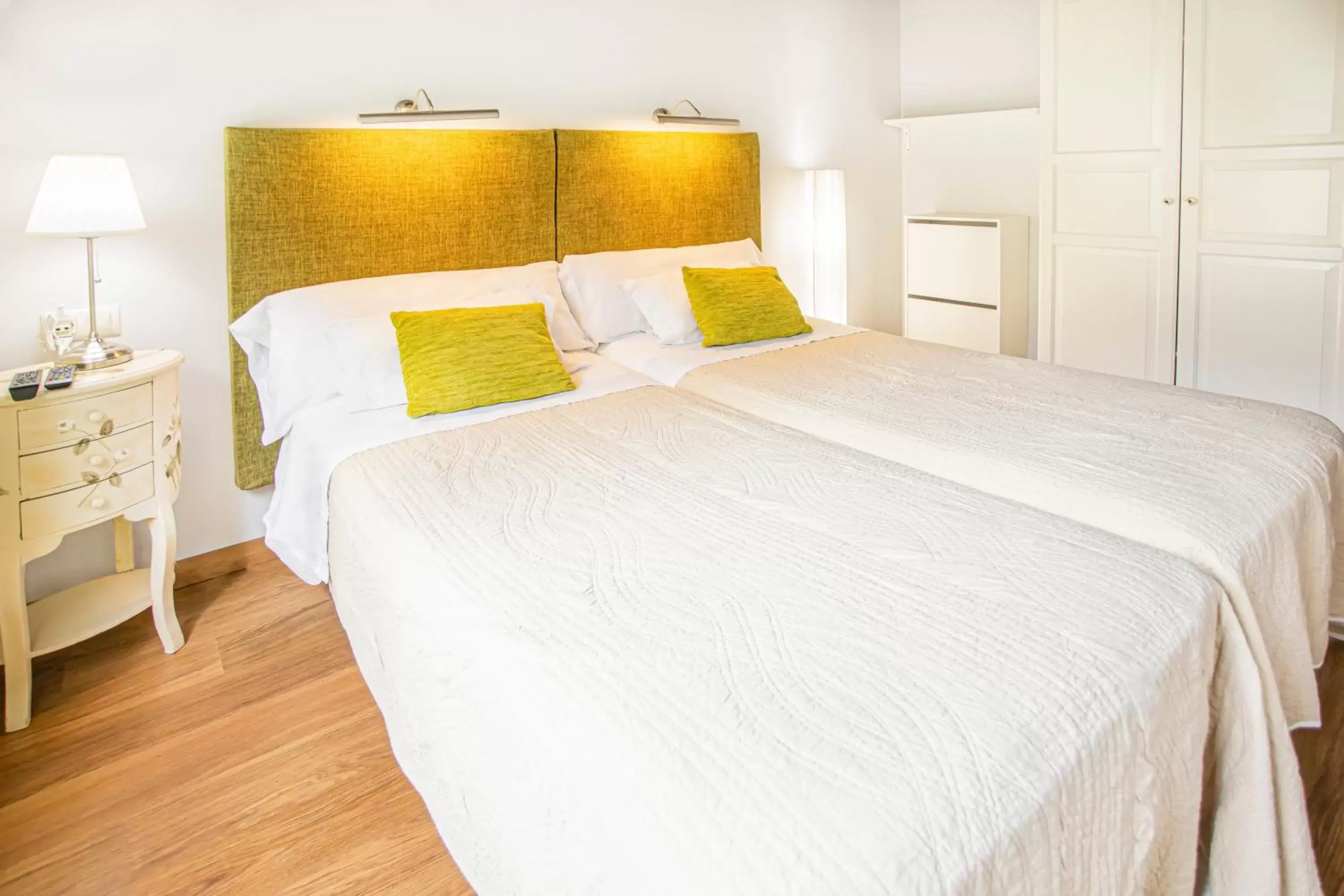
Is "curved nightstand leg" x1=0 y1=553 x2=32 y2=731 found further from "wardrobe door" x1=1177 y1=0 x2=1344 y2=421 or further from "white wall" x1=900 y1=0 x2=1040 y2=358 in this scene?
"white wall" x1=900 y1=0 x2=1040 y2=358

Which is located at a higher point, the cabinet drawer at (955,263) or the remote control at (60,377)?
the cabinet drawer at (955,263)

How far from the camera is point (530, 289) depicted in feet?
9.57

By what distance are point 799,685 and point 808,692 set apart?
18 millimetres

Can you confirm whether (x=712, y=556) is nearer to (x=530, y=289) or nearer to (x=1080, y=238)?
(x=530, y=289)

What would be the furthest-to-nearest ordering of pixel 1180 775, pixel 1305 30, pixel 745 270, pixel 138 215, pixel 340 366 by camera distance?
pixel 745 270 < pixel 1305 30 < pixel 340 366 < pixel 138 215 < pixel 1180 775

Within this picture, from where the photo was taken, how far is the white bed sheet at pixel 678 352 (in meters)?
2.82

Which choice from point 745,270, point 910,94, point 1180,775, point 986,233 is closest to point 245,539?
point 745,270

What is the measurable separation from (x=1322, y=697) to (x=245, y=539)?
304 centimetres

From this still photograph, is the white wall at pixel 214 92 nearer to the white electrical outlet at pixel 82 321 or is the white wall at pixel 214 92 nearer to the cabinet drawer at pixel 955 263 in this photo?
the white electrical outlet at pixel 82 321

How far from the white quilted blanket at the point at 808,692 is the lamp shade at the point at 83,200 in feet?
3.48

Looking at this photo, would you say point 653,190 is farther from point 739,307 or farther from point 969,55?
point 969,55

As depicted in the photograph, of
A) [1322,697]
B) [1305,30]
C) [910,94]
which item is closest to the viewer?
[1322,697]

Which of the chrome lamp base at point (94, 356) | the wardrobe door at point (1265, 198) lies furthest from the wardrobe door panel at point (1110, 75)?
the chrome lamp base at point (94, 356)

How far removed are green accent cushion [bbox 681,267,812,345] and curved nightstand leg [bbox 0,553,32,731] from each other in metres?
2.05
